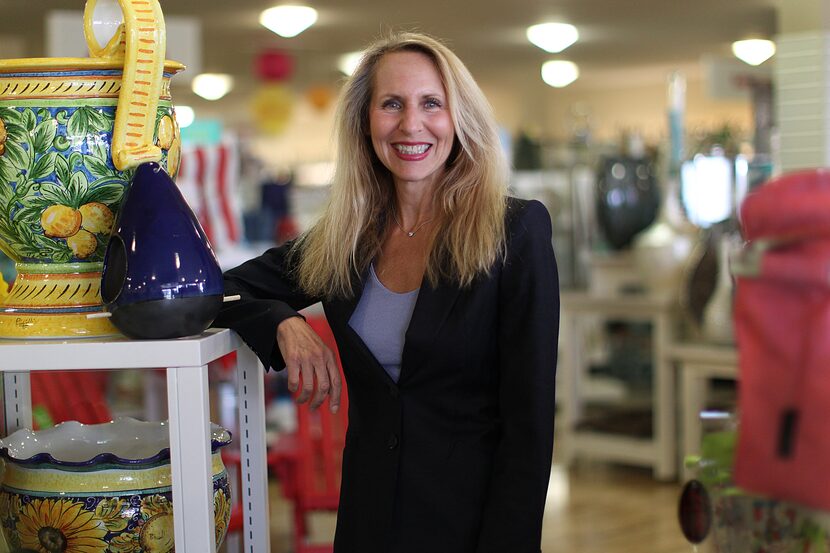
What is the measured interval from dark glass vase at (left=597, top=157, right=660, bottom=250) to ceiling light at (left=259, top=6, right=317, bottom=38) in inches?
99.9

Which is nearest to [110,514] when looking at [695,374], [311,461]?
[311,461]

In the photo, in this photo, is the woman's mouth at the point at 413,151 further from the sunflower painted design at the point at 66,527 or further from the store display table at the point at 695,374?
the store display table at the point at 695,374

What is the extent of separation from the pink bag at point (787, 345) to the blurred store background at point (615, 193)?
1.26 m

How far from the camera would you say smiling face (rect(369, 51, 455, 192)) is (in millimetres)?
1506

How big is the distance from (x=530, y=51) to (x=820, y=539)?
855cm

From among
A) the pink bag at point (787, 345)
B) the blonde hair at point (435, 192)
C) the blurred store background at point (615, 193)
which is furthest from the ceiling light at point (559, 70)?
the pink bag at point (787, 345)

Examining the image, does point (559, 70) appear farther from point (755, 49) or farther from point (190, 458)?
point (190, 458)

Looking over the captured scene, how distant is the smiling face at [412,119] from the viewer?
1506 mm

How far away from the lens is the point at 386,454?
4.91ft

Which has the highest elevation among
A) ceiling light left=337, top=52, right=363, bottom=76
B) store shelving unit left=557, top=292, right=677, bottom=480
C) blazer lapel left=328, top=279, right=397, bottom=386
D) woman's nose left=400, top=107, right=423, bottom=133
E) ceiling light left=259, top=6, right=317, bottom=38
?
ceiling light left=337, top=52, right=363, bottom=76

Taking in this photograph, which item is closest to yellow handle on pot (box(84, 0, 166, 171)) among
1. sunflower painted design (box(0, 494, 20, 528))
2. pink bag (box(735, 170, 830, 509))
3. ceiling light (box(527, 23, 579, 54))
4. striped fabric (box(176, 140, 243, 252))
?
sunflower painted design (box(0, 494, 20, 528))

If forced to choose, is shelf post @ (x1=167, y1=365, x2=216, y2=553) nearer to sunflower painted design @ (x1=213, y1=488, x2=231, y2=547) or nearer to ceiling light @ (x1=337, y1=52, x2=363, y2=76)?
sunflower painted design @ (x1=213, y1=488, x2=231, y2=547)

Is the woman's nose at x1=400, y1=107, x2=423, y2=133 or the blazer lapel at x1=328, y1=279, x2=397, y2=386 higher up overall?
the woman's nose at x1=400, y1=107, x2=423, y2=133

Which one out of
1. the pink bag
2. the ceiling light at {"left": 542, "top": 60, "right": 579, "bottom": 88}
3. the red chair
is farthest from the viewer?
the ceiling light at {"left": 542, "top": 60, "right": 579, "bottom": 88}
